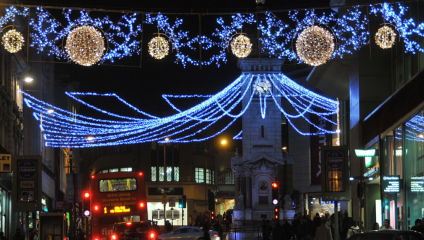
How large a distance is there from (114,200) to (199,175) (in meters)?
55.5

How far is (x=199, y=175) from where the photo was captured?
87.2 metres

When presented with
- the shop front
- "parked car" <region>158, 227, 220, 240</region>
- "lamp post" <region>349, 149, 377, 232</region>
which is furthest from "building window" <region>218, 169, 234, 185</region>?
the shop front

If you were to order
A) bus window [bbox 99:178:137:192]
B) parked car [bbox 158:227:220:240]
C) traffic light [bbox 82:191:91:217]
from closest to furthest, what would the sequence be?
bus window [bbox 99:178:137:192], traffic light [bbox 82:191:91:217], parked car [bbox 158:227:220:240]

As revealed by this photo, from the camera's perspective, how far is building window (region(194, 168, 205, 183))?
285 feet

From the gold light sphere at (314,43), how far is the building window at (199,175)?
6508 centimetres

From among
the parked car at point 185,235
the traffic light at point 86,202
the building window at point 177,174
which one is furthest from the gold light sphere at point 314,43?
the building window at point 177,174

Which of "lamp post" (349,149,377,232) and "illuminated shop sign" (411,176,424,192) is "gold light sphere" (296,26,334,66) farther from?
"illuminated shop sign" (411,176,424,192)

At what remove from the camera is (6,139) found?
127ft

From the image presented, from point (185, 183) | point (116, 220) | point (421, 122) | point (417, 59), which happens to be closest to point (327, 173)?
point (421, 122)

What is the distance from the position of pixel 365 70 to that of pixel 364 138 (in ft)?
11.2

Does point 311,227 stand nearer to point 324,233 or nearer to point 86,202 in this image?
point 324,233

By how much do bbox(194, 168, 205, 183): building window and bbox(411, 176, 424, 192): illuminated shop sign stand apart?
60509 millimetres

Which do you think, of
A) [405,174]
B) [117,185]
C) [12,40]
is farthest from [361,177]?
[12,40]

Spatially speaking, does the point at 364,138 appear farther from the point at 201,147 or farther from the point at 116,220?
the point at 201,147
